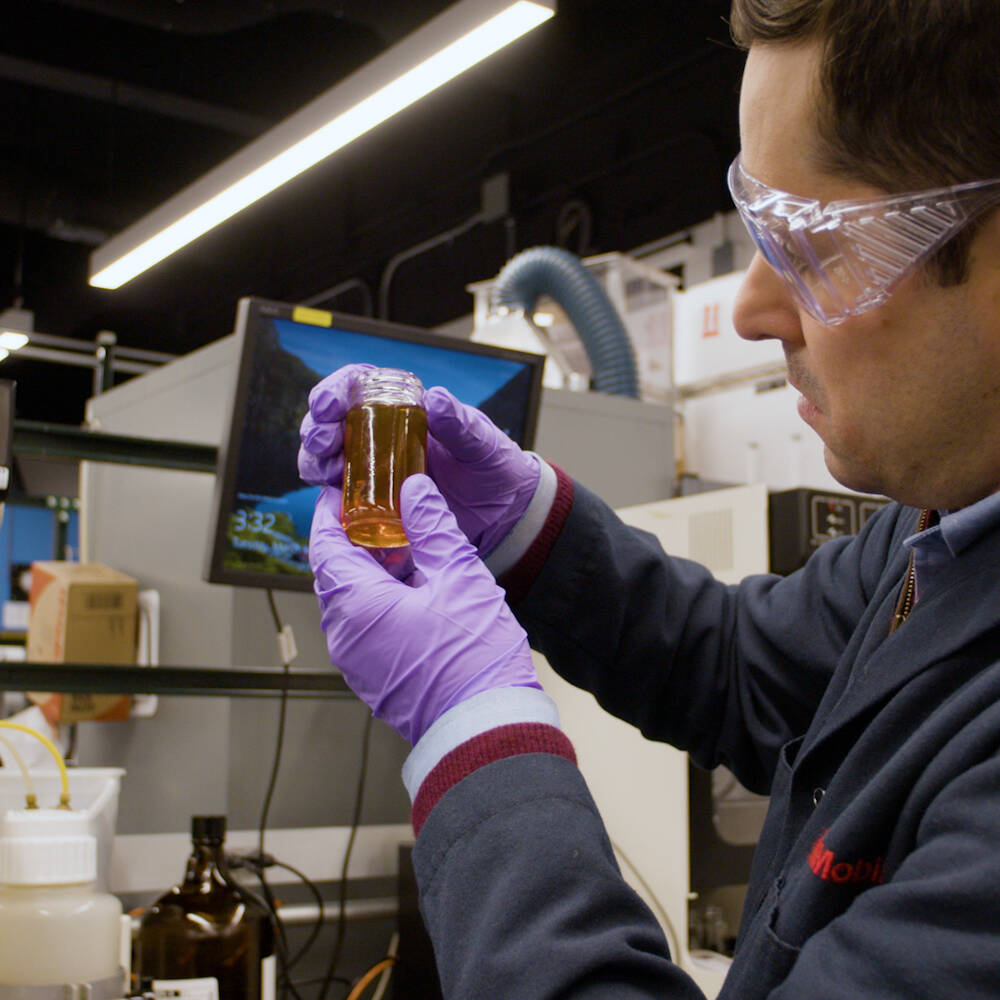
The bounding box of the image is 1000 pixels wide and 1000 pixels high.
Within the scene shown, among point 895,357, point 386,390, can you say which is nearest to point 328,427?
point 386,390

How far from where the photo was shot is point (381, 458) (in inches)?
42.1

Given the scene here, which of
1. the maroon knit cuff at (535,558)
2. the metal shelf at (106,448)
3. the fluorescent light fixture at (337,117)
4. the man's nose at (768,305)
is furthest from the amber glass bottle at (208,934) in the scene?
the fluorescent light fixture at (337,117)

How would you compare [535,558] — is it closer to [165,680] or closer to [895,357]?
[895,357]

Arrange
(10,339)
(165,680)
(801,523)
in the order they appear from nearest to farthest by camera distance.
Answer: (165,680), (801,523), (10,339)

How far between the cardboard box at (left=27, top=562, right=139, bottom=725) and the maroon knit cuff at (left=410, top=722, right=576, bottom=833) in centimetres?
161

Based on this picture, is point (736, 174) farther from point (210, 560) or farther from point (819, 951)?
point (210, 560)

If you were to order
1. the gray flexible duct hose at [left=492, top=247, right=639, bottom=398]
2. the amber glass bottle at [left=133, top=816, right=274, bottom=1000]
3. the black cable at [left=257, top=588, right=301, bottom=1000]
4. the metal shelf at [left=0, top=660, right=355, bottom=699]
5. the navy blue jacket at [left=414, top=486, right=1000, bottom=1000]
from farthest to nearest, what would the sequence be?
the gray flexible duct hose at [left=492, top=247, right=639, bottom=398]
the black cable at [left=257, top=588, right=301, bottom=1000]
the metal shelf at [left=0, top=660, right=355, bottom=699]
the amber glass bottle at [left=133, top=816, right=274, bottom=1000]
the navy blue jacket at [left=414, top=486, right=1000, bottom=1000]

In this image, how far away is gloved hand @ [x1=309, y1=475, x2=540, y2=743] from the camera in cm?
79

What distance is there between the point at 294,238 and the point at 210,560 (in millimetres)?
6192

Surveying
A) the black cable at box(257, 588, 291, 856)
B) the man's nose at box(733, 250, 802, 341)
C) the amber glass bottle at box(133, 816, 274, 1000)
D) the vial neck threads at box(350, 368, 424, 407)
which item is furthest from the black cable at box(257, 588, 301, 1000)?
the man's nose at box(733, 250, 802, 341)

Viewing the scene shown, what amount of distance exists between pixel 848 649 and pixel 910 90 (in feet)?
1.51

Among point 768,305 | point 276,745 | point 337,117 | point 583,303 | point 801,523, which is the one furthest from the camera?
point 337,117

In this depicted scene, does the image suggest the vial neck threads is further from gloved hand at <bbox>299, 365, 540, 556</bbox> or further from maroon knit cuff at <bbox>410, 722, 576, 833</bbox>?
maroon knit cuff at <bbox>410, 722, 576, 833</bbox>

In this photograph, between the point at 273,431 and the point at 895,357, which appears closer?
the point at 895,357
